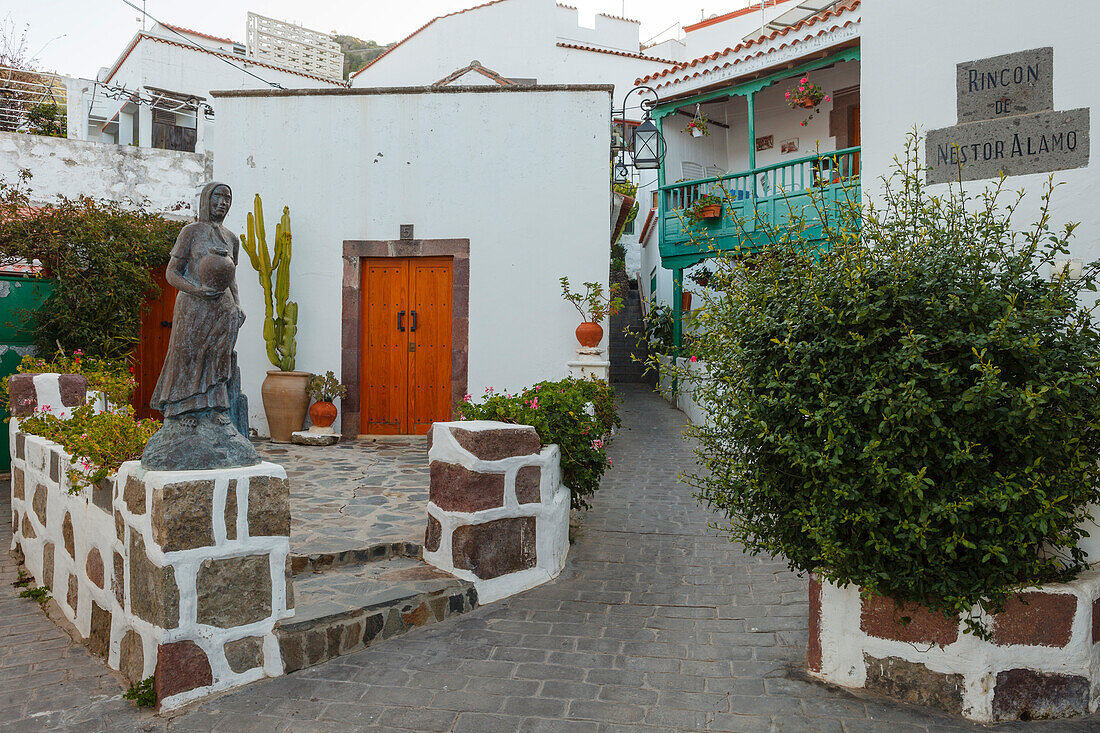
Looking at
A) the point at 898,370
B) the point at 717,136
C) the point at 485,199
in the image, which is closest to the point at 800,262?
the point at 898,370

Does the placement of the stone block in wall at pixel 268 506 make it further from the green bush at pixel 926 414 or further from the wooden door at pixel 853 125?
the wooden door at pixel 853 125

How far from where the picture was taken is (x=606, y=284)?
28.2 feet

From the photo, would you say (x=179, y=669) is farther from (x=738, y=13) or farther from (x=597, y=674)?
(x=738, y=13)

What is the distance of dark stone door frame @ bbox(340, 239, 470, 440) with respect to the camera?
8.81m

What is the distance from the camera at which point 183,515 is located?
9.87 feet

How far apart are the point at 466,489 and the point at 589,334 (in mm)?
4500

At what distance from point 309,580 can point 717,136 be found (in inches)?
451

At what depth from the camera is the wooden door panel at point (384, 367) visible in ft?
29.5

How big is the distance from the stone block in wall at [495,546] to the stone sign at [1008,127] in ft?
9.67

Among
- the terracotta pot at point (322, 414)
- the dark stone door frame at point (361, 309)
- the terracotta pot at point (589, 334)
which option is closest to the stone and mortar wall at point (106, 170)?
the dark stone door frame at point (361, 309)

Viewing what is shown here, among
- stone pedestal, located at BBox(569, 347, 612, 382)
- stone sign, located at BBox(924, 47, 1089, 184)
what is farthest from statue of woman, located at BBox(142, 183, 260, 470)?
stone pedestal, located at BBox(569, 347, 612, 382)

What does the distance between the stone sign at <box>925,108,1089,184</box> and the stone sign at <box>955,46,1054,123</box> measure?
0.17 ft

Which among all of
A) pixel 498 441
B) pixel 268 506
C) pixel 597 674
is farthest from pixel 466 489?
pixel 597 674

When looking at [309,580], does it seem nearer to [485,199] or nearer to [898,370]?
[898,370]
